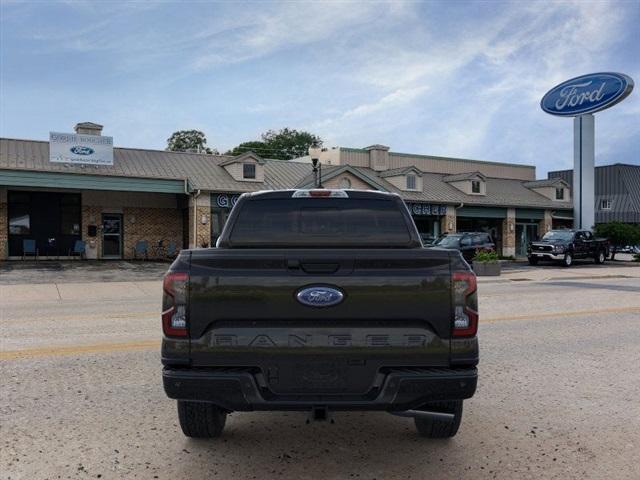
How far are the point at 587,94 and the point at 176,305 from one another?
121 ft

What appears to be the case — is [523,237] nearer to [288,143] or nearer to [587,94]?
[587,94]

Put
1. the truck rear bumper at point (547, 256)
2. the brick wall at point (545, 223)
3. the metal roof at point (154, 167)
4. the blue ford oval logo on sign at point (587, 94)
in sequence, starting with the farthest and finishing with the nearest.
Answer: the brick wall at point (545, 223) < the blue ford oval logo on sign at point (587, 94) < the truck rear bumper at point (547, 256) < the metal roof at point (154, 167)

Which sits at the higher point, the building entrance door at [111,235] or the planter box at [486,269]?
the building entrance door at [111,235]

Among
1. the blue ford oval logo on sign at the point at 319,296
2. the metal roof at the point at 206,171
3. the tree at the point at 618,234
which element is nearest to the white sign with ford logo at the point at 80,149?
the metal roof at the point at 206,171

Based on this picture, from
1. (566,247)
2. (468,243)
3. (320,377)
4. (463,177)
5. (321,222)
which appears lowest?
(566,247)

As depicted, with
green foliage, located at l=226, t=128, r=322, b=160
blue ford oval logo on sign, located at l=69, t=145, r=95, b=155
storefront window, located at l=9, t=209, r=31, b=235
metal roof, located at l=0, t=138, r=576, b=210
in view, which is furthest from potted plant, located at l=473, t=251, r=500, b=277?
green foliage, located at l=226, t=128, r=322, b=160

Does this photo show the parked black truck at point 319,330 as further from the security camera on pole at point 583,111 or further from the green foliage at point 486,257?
the security camera on pole at point 583,111

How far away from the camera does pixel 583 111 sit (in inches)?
Result: 1388

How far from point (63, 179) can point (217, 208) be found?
7203mm

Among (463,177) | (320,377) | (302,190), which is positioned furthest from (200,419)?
(463,177)

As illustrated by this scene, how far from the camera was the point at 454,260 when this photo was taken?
3568 millimetres

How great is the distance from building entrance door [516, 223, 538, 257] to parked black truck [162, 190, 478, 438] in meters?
38.7

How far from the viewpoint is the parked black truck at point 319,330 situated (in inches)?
137

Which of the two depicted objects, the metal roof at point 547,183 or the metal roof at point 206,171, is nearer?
the metal roof at point 206,171
